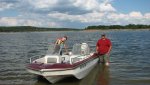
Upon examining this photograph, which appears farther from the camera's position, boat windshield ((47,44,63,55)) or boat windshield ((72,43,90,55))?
boat windshield ((72,43,90,55))

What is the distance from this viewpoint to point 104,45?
1878 cm

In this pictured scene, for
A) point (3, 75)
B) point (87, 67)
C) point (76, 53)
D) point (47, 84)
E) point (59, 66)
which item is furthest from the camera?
point (76, 53)

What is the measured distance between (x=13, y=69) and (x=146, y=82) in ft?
29.3

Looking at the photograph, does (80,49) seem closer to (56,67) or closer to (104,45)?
(104,45)

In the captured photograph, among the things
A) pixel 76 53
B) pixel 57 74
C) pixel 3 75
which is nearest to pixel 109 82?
pixel 57 74

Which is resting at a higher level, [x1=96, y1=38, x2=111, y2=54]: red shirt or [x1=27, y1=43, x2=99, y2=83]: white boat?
[x1=96, y1=38, x2=111, y2=54]: red shirt

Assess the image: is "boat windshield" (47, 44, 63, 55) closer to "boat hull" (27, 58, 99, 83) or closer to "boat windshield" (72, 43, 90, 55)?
"boat hull" (27, 58, 99, 83)

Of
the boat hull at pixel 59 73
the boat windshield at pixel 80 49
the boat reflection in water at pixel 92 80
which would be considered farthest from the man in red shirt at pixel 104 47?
the boat hull at pixel 59 73

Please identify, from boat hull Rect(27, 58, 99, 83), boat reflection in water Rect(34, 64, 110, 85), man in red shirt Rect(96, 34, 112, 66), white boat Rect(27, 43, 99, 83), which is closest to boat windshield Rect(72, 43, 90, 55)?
man in red shirt Rect(96, 34, 112, 66)

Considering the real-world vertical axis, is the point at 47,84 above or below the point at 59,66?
below

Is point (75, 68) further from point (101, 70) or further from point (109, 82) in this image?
point (101, 70)

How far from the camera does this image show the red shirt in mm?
18750

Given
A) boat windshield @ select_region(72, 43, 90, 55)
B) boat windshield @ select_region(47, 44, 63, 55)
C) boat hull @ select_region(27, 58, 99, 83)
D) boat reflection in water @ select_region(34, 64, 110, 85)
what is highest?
boat windshield @ select_region(47, 44, 63, 55)

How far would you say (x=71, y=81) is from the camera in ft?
48.9
